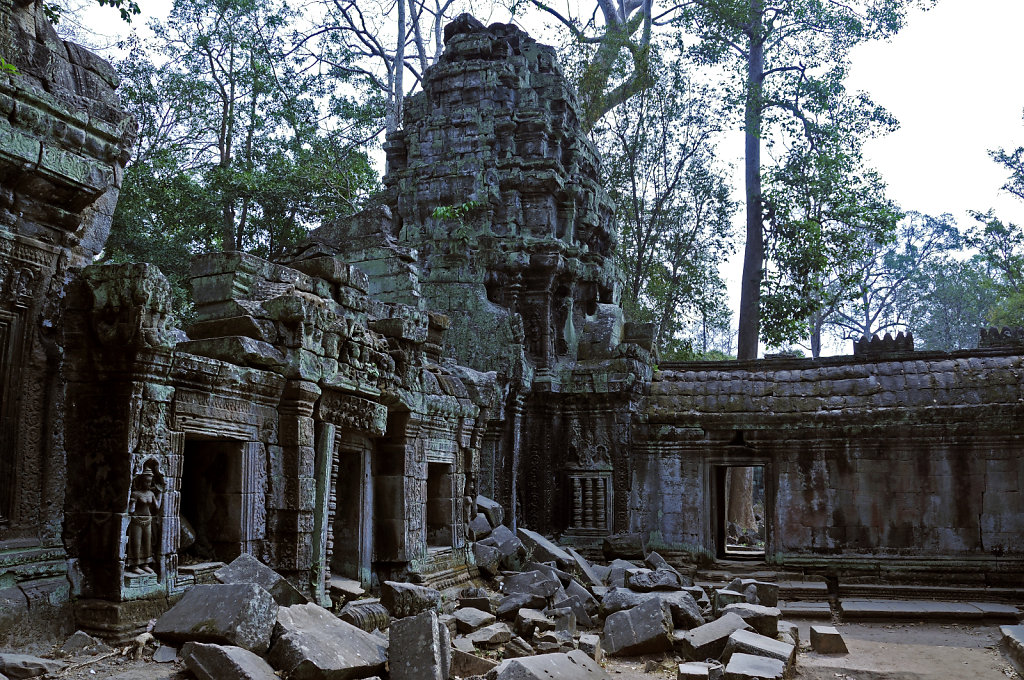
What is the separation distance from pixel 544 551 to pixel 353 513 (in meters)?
3.52

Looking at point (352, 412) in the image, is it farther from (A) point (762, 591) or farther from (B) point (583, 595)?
(A) point (762, 591)

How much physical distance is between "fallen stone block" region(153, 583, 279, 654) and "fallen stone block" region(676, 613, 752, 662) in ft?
13.6

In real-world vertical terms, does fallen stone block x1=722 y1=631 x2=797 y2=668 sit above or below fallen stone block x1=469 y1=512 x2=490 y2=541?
below

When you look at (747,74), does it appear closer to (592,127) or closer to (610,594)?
(592,127)

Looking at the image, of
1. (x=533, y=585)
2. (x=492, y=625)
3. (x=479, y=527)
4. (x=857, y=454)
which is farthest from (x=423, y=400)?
(x=857, y=454)

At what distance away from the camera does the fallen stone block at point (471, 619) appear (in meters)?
8.01

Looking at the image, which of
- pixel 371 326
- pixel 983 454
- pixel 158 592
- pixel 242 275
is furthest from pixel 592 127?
pixel 158 592

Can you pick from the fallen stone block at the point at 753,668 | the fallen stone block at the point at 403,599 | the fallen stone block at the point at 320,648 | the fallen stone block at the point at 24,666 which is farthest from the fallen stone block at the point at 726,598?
the fallen stone block at the point at 24,666

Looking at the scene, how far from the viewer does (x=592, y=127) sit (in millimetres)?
24375

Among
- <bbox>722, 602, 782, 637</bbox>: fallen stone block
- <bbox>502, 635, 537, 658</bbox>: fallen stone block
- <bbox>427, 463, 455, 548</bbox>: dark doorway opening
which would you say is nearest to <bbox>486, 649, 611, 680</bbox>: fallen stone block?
<bbox>502, 635, 537, 658</bbox>: fallen stone block

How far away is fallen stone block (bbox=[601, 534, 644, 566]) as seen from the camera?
1369cm

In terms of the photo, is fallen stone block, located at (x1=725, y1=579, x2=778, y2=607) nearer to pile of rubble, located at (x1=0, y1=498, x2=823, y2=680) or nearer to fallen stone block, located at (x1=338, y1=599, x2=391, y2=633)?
pile of rubble, located at (x1=0, y1=498, x2=823, y2=680)

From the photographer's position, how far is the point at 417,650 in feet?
19.2

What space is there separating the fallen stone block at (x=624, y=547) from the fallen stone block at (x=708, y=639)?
5.21 metres
